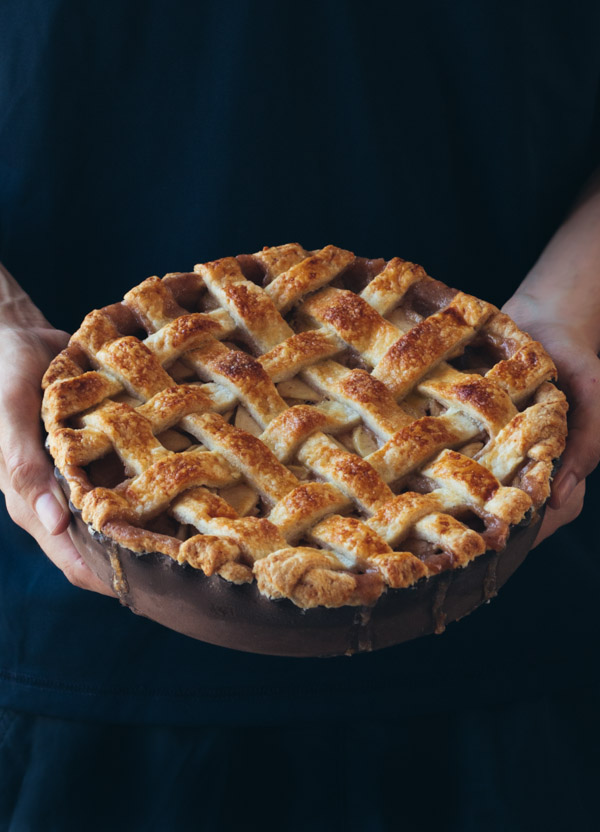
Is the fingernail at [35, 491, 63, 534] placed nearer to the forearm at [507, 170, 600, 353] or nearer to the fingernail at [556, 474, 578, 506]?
the fingernail at [556, 474, 578, 506]

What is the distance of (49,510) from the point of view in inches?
37.3

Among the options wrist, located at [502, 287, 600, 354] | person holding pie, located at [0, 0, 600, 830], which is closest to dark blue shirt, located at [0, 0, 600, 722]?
person holding pie, located at [0, 0, 600, 830]

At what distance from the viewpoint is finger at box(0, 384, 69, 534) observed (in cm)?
95

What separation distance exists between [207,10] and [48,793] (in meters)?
1.19

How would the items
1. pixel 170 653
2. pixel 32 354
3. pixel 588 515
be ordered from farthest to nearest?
pixel 588 515 → pixel 170 653 → pixel 32 354

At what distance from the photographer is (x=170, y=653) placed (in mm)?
1271

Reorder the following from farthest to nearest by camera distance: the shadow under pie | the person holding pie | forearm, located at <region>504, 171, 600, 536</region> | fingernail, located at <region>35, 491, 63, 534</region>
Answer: the person holding pie
forearm, located at <region>504, 171, 600, 536</region>
fingernail, located at <region>35, 491, 63, 534</region>
the shadow under pie

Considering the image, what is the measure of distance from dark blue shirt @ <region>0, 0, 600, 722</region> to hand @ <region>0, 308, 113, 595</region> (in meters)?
0.22

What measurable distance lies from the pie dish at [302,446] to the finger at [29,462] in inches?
1.6

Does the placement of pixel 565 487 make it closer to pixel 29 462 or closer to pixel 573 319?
pixel 573 319

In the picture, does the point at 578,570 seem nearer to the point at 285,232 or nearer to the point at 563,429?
the point at 563,429

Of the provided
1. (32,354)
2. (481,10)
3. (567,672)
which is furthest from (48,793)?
(481,10)

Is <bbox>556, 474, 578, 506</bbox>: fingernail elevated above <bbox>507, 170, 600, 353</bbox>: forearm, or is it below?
below

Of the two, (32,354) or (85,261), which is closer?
(32,354)
